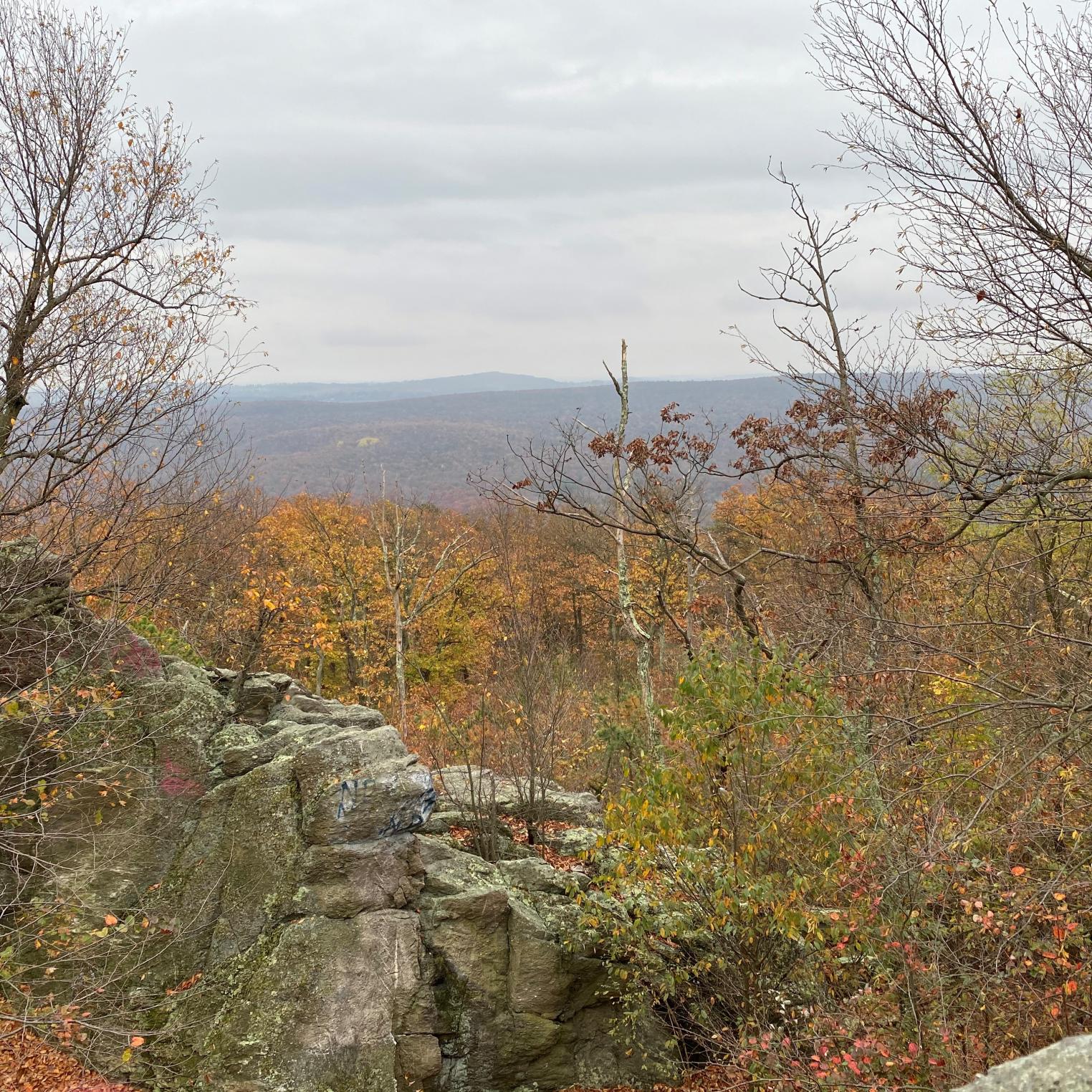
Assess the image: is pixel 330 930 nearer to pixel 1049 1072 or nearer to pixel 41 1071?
pixel 41 1071

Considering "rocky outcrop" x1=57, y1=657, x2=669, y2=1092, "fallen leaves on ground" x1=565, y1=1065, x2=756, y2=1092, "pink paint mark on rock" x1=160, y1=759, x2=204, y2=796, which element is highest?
"pink paint mark on rock" x1=160, y1=759, x2=204, y2=796

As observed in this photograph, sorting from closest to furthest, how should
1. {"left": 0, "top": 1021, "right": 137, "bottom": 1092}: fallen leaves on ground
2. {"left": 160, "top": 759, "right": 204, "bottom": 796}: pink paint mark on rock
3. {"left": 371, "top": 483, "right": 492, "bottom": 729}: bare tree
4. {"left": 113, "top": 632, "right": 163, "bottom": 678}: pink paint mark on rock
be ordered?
{"left": 0, "top": 1021, "right": 137, "bottom": 1092}: fallen leaves on ground → {"left": 160, "top": 759, "right": 204, "bottom": 796}: pink paint mark on rock → {"left": 113, "top": 632, "right": 163, "bottom": 678}: pink paint mark on rock → {"left": 371, "top": 483, "right": 492, "bottom": 729}: bare tree

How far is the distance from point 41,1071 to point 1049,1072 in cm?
905

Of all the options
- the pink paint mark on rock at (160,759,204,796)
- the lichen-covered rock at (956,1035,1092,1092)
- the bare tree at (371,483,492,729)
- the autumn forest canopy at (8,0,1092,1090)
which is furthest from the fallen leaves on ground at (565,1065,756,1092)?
the bare tree at (371,483,492,729)

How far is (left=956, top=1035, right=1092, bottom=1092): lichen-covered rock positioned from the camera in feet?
9.34

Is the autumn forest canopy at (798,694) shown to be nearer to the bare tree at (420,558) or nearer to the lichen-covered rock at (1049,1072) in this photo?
the lichen-covered rock at (1049,1072)

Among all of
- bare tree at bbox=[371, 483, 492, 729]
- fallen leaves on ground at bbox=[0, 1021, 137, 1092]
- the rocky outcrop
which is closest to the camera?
fallen leaves on ground at bbox=[0, 1021, 137, 1092]

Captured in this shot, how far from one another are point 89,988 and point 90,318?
29.5 feet

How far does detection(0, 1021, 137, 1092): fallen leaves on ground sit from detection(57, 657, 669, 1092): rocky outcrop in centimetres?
38

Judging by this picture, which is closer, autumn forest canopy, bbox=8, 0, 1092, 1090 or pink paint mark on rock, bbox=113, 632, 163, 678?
autumn forest canopy, bbox=8, 0, 1092, 1090

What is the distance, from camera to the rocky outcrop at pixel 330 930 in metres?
7.98

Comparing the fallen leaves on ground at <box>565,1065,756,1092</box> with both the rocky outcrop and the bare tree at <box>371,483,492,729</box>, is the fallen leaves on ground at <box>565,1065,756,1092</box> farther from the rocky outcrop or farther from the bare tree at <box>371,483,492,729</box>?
the bare tree at <box>371,483,492,729</box>

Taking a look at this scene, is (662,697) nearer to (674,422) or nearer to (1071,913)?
(674,422)

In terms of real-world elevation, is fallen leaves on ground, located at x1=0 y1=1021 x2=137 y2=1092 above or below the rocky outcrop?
below
